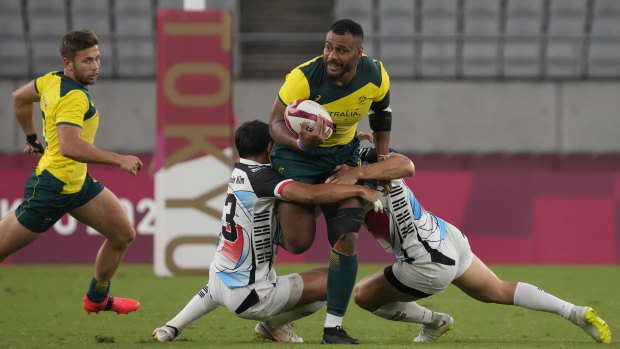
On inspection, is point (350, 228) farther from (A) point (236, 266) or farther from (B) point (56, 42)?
(B) point (56, 42)

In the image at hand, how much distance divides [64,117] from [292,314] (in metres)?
1.90

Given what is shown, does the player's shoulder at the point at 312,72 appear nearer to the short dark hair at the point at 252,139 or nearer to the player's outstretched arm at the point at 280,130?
the player's outstretched arm at the point at 280,130

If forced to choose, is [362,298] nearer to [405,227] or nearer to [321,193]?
[405,227]

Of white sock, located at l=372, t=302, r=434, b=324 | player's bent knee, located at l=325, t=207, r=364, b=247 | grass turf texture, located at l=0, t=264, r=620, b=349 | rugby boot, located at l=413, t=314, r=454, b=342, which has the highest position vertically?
player's bent knee, located at l=325, t=207, r=364, b=247

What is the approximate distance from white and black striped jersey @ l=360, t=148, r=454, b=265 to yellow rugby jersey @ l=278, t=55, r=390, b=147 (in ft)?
1.28

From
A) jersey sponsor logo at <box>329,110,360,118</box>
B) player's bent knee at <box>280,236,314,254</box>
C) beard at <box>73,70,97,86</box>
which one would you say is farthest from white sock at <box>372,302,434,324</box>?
beard at <box>73,70,97,86</box>

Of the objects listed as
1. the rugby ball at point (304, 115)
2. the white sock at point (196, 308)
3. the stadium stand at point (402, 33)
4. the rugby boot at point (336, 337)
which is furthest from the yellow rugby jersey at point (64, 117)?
the stadium stand at point (402, 33)

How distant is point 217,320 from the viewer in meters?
7.09

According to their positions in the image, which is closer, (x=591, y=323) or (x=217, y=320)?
(x=591, y=323)

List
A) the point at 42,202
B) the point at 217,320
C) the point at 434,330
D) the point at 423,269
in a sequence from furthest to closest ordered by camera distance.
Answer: the point at 217,320, the point at 42,202, the point at 434,330, the point at 423,269

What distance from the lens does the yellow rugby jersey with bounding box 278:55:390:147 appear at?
547 centimetres

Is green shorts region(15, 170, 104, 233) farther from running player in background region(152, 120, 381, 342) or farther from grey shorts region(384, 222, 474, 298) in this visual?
grey shorts region(384, 222, 474, 298)

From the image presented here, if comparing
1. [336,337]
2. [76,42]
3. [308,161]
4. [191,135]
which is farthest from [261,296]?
[191,135]

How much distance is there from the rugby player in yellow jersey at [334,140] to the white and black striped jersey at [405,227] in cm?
28
